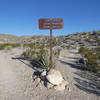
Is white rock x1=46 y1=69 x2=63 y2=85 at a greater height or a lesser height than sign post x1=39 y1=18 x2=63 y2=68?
lesser

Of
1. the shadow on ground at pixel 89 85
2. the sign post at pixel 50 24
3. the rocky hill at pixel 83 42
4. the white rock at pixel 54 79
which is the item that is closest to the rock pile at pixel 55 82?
the white rock at pixel 54 79

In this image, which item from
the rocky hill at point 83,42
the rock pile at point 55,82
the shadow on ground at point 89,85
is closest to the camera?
the rock pile at point 55,82

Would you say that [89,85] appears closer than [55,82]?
No

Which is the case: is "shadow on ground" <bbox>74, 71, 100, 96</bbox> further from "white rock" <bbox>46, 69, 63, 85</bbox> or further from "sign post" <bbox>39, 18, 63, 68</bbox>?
"sign post" <bbox>39, 18, 63, 68</bbox>

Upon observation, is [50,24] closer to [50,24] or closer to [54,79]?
[50,24]

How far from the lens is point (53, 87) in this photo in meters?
5.95

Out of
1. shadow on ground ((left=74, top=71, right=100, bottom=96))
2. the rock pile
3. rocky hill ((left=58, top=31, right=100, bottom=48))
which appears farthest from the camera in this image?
rocky hill ((left=58, top=31, right=100, bottom=48))

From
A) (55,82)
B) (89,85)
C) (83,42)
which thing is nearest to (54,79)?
(55,82)

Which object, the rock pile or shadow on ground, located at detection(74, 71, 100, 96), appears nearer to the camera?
the rock pile

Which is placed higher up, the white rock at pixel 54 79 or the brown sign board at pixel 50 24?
the brown sign board at pixel 50 24

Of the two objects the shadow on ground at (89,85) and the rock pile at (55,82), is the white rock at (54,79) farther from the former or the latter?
the shadow on ground at (89,85)

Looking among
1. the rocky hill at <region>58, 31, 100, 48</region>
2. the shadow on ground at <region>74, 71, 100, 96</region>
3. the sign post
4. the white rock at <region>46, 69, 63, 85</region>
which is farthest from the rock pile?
the rocky hill at <region>58, 31, 100, 48</region>

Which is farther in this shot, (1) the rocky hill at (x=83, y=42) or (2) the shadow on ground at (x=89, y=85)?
(1) the rocky hill at (x=83, y=42)

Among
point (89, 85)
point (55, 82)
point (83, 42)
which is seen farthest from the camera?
point (83, 42)
